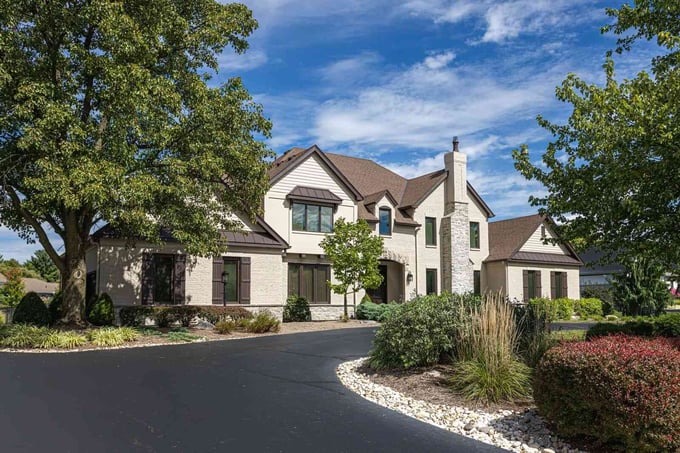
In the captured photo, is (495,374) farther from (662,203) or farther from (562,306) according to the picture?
(562,306)

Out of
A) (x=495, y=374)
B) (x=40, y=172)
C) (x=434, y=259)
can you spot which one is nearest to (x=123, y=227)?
(x=40, y=172)

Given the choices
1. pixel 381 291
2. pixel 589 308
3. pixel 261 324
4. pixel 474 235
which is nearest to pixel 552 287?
pixel 589 308

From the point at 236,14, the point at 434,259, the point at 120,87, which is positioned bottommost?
the point at 434,259

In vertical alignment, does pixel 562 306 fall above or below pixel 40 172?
below

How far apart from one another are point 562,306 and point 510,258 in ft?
12.5

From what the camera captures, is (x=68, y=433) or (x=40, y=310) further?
(x=40, y=310)

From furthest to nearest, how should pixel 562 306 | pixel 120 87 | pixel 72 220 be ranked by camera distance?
pixel 562 306, pixel 72 220, pixel 120 87

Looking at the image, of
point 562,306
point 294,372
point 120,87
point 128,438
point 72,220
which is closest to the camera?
point 128,438

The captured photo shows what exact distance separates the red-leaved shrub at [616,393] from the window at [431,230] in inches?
978

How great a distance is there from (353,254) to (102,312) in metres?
10.2

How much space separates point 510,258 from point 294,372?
2374cm

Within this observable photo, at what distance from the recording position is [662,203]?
9031 mm

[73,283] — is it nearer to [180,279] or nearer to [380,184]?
[180,279]

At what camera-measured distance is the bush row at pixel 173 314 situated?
19922 millimetres
